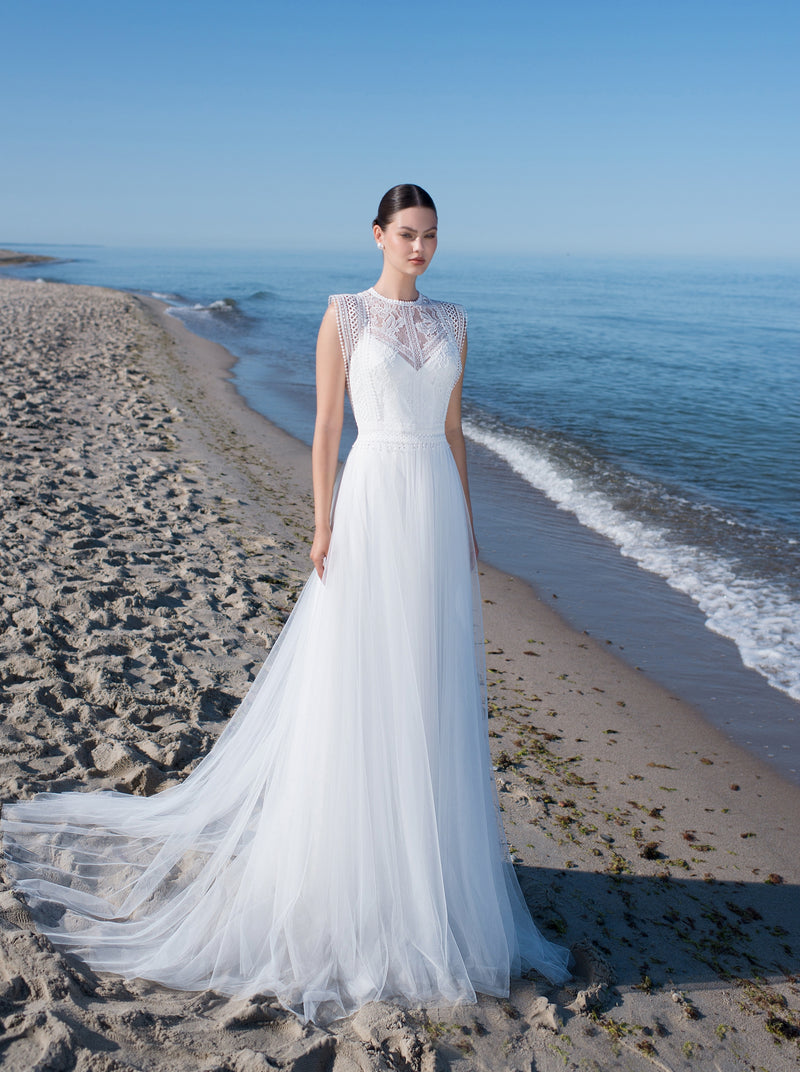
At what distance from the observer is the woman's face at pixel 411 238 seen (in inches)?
105

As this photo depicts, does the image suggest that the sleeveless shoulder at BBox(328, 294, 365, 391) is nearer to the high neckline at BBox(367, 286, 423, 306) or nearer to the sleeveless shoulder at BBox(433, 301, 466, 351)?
the high neckline at BBox(367, 286, 423, 306)

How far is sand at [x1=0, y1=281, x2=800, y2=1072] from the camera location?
91.5 inches

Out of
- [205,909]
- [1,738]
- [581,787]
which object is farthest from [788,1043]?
[1,738]

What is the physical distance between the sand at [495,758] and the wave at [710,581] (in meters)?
1.21

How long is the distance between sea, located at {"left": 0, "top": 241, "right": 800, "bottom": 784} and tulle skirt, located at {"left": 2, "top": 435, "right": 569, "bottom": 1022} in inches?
107

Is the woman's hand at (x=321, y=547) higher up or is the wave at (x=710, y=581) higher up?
the woman's hand at (x=321, y=547)

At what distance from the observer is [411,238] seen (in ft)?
8.86

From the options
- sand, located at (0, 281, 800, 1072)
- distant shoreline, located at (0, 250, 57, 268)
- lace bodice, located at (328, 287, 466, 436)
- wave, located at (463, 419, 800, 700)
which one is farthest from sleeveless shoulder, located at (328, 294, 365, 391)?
distant shoreline, located at (0, 250, 57, 268)

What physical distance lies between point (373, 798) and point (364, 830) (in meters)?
0.10

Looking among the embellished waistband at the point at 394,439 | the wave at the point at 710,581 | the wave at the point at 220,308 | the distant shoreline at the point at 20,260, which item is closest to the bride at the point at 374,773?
the embellished waistband at the point at 394,439

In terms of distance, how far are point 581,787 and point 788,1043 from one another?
1.59 m

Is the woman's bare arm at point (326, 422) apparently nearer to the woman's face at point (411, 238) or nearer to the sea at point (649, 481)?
the woman's face at point (411, 238)

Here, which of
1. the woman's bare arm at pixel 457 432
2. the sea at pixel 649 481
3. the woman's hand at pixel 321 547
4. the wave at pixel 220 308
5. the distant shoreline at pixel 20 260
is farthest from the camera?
the distant shoreline at pixel 20 260

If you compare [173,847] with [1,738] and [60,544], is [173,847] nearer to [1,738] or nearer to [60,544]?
[1,738]
